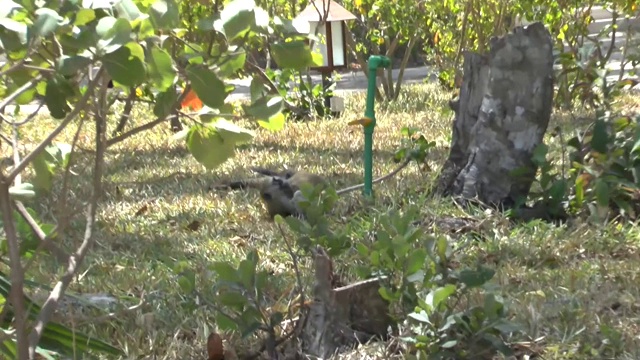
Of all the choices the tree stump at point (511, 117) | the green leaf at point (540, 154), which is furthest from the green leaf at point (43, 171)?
the tree stump at point (511, 117)

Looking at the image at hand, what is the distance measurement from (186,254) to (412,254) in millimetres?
1567

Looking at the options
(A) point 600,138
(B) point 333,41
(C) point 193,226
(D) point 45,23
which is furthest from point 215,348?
(B) point 333,41

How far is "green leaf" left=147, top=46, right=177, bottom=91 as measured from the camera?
→ 187 centimetres

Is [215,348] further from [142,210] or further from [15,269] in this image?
[142,210]

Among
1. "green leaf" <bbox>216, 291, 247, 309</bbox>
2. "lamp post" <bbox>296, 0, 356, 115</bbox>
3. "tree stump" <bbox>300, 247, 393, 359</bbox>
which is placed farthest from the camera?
"lamp post" <bbox>296, 0, 356, 115</bbox>

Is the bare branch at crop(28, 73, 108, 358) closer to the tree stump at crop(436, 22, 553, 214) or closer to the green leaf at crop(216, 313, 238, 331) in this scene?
the green leaf at crop(216, 313, 238, 331)

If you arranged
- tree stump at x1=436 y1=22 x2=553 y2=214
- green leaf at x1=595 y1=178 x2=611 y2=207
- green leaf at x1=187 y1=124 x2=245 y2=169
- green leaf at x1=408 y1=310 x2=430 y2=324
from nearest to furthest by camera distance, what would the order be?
1. green leaf at x1=187 y1=124 x2=245 y2=169
2. green leaf at x1=408 y1=310 x2=430 y2=324
3. green leaf at x1=595 y1=178 x2=611 y2=207
4. tree stump at x1=436 y1=22 x2=553 y2=214

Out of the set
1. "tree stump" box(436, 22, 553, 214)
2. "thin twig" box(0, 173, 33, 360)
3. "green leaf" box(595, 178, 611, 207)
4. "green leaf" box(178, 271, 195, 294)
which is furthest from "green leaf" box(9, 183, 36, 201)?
"tree stump" box(436, 22, 553, 214)

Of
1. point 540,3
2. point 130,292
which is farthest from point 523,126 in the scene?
point 540,3

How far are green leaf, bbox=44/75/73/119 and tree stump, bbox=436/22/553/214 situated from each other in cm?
261

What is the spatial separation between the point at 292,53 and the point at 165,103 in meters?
0.28

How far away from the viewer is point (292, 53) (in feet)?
6.62

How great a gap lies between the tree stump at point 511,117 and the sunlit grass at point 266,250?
0.67 ft

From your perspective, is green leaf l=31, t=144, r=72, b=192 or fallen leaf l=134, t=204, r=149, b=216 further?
fallen leaf l=134, t=204, r=149, b=216
